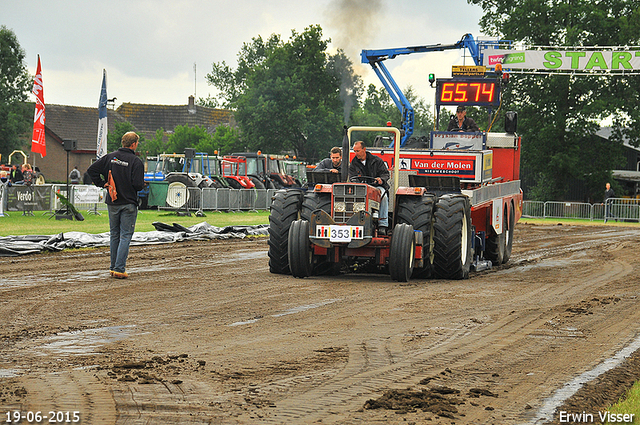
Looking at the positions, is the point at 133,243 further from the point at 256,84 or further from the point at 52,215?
the point at 256,84

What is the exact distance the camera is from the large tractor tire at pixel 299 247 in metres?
12.1

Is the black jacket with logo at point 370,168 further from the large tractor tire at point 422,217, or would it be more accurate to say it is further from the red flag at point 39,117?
the red flag at point 39,117

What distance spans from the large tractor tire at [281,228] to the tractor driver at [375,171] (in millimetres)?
1001

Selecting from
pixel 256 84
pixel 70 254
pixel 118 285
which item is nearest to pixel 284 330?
pixel 118 285

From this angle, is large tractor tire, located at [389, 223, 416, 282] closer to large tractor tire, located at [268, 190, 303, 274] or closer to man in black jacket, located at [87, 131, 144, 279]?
large tractor tire, located at [268, 190, 303, 274]

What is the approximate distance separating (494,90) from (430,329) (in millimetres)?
9200

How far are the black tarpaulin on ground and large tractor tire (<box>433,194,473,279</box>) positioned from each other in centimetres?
671

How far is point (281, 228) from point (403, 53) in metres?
13.2

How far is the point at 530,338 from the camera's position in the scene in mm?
7703

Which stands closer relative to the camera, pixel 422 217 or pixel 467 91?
pixel 422 217

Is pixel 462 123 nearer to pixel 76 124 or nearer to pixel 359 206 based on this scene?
pixel 359 206

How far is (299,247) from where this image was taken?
476 inches

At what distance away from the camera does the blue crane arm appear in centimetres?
1823

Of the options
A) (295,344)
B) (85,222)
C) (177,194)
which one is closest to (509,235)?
(295,344)
